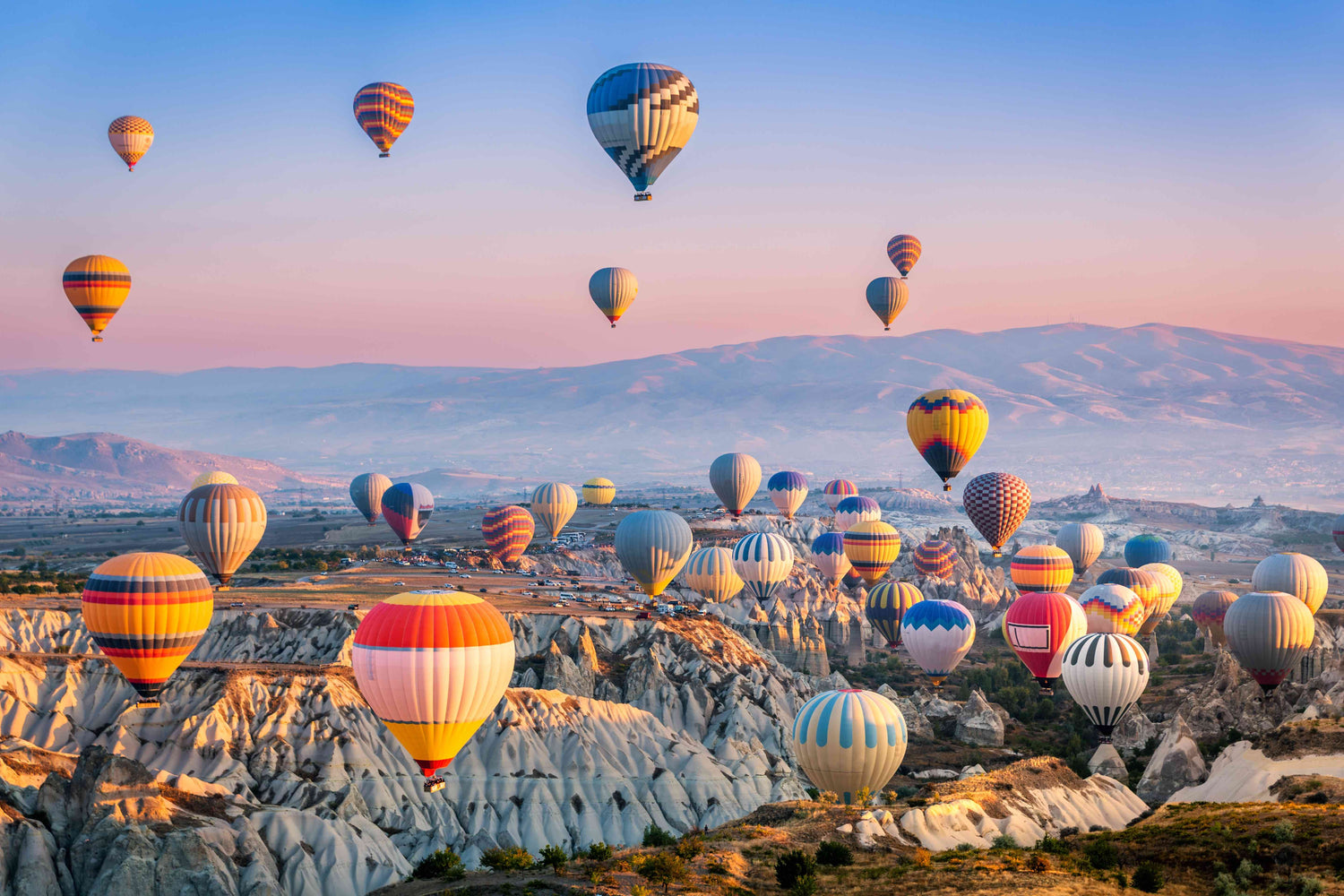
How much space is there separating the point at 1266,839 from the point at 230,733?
1747 inches

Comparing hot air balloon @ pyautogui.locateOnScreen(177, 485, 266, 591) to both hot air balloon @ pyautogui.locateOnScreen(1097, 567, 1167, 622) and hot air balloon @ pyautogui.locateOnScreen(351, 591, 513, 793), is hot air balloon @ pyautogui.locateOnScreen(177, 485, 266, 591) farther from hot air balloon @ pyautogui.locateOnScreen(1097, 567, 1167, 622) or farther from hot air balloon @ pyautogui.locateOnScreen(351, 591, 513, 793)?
hot air balloon @ pyautogui.locateOnScreen(1097, 567, 1167, 622)

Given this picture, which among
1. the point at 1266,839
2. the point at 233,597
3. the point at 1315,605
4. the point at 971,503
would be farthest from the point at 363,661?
the point at 1315,605

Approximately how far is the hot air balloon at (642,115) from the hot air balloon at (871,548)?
53.6 metres

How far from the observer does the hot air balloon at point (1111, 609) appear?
92562 millimetres

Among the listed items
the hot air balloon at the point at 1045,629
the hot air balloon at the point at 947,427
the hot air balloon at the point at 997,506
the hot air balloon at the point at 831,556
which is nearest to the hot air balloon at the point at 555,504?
the hot air balloon at the point at 831,556

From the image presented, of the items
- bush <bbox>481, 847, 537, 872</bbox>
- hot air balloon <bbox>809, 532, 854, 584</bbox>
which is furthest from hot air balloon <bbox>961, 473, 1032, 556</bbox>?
bush <bbox>481, 847, 537, 872</bbox>

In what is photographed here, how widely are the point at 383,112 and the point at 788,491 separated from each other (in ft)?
219

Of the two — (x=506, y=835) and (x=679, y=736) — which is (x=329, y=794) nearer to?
(x=506, y=835)

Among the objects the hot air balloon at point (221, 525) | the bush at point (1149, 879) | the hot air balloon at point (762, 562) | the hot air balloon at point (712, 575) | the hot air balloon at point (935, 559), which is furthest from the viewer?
the hot air balloon at point (935, 559)

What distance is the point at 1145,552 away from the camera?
5300 inches

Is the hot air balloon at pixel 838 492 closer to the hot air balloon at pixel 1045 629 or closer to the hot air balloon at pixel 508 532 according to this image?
the hot air balloon at pixel 508 532

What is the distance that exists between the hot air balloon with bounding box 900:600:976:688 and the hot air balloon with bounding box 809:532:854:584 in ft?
110

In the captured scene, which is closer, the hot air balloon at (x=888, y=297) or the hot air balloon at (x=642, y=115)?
the hot air balloon at (x=642, y=115)

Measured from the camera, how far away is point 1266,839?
4381 centimetres
